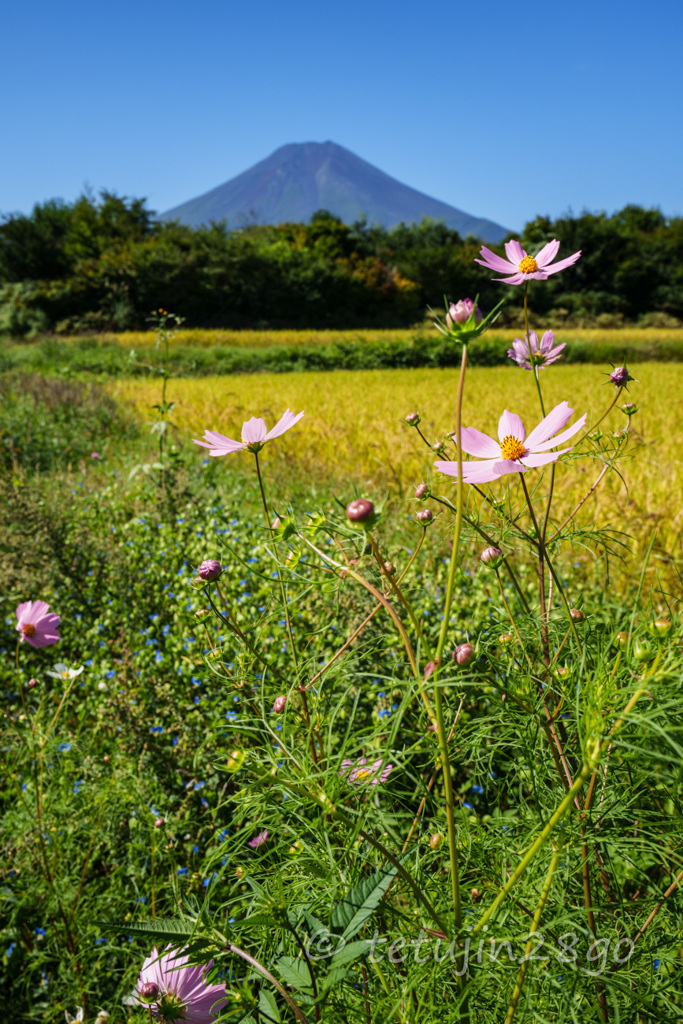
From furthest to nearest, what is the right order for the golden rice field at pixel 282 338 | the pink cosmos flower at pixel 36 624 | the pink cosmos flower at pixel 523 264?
1. the golden rice field at pixel 282 338
2. the pink cosmos flower at pixel 36 624
3. the pink cosmos flower at pixel 523 264

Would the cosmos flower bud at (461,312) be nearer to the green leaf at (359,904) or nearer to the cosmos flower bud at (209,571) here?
the cosmos flower bud at (209,571)

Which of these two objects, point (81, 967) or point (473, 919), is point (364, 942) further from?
point (81, 967)

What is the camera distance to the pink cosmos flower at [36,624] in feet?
4.18

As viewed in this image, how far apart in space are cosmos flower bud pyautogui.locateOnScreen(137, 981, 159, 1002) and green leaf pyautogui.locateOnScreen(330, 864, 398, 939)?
0.23m

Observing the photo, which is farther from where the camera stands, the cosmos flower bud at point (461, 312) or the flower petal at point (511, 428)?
the flower petal at point (511, 428)

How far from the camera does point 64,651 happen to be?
250 centimetres

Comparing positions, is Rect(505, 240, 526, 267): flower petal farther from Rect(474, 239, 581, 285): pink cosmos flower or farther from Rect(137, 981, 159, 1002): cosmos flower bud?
Rect(137, 981, 159, 1002): cosmos flower bud

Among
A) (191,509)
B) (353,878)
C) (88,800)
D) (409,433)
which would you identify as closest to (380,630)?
(88,800)

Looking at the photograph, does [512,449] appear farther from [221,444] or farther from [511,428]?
[221,444]

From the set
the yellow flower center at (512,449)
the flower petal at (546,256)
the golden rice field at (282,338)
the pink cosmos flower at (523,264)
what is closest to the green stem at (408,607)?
the yellow flower center at (512,449)

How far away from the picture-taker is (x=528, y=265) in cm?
85

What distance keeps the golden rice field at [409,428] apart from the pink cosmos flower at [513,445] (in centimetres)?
23

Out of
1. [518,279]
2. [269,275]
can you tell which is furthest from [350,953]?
[269,275]

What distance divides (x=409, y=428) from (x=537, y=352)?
385 centimetres
